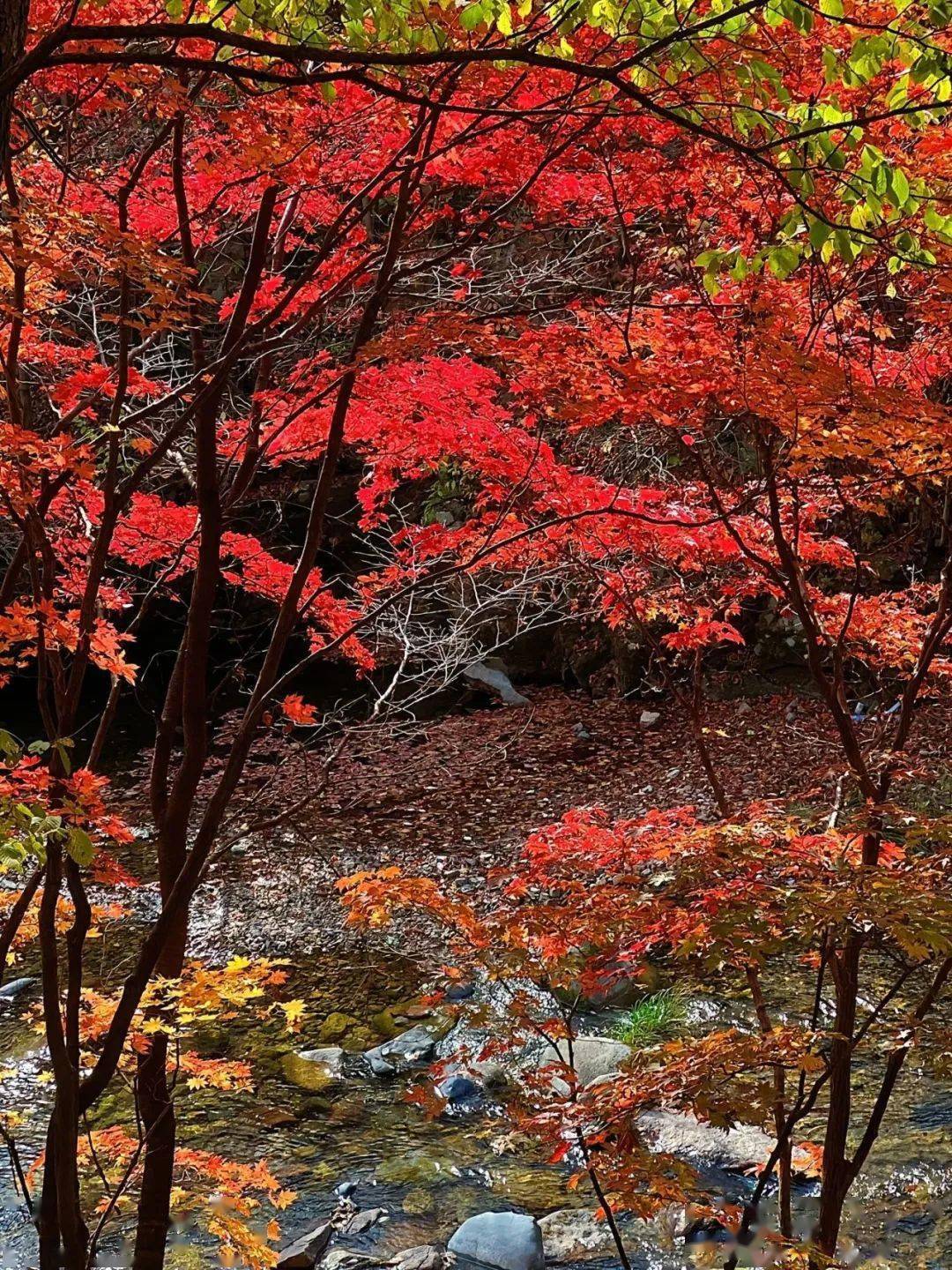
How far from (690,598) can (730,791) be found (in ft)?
10.5

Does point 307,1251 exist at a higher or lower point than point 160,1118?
lower

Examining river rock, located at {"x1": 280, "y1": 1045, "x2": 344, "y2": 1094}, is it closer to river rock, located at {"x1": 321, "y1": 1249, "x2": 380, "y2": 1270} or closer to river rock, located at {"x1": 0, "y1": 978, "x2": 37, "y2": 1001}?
river rock, located at {"x1": 321, "y1": 1249, "x2": 380, "y2": 1270}

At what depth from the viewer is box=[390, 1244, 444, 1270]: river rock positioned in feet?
16.2

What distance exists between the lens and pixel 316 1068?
273 inches

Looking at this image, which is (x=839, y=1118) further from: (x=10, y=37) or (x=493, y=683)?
(x=493, y=683)

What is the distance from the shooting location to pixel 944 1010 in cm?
654

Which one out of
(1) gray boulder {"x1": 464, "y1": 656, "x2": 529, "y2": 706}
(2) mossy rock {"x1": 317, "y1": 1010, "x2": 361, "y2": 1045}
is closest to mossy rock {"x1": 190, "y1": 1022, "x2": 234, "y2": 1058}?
(2) mossy rock {"x1": 317, "y1": 1010, "x2": 361, "y2": 1045}

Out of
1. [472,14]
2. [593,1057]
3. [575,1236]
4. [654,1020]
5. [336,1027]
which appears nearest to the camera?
[472,14]

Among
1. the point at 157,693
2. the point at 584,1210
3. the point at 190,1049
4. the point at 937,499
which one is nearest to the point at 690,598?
the point at 584,1210

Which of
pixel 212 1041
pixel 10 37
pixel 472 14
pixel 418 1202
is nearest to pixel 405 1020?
pixel 212 1041

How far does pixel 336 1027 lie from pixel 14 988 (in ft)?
8.77

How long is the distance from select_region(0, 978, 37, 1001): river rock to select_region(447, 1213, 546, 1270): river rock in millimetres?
4449

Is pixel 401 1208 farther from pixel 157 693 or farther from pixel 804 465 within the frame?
pixel 157 693

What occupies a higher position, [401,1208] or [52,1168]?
[52,1168]
